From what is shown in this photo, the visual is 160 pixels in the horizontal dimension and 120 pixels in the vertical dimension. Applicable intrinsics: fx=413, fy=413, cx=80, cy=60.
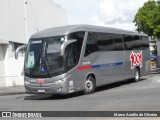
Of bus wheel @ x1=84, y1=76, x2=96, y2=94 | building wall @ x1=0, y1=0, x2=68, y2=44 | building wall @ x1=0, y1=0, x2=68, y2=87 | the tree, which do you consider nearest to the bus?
bus wheel @ x1=84, y1=76, x2=96, y2=94

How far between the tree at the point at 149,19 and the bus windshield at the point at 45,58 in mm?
30687

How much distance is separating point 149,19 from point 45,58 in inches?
1412

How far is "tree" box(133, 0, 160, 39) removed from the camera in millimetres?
48250

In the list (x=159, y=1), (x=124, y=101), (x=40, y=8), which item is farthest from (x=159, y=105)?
(x=159, y=1)

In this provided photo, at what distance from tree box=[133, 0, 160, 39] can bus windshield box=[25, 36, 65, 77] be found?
30.7 meters

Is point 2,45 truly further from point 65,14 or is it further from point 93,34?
point 65,14

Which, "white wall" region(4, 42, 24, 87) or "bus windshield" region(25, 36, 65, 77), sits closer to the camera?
"bus windshield" region(25, 36, 65, 77)

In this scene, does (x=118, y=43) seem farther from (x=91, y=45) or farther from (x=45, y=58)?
(x=45, y=58)

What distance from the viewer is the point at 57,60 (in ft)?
56.5

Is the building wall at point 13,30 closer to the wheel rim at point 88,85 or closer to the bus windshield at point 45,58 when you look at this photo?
the bus windshield at point 45,58

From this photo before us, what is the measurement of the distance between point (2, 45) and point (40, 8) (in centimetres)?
937

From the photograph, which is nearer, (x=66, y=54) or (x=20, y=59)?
(x=66, y=54)

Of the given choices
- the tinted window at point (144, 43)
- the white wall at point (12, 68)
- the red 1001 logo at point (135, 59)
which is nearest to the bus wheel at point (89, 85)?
the red 1001 logo at point (135, 59)

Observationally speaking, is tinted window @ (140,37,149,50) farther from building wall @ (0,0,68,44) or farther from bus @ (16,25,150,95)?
building wall @ (0,0,68,44)
